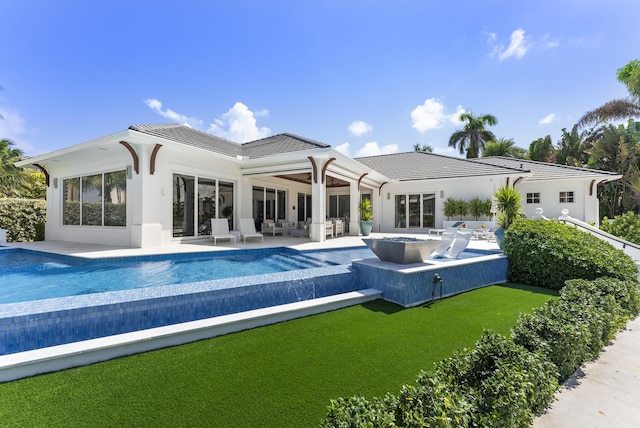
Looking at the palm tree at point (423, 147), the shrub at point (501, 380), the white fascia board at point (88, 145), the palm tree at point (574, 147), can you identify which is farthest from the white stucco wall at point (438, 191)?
the palm tree at point (423, 147)

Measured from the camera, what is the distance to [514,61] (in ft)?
44.1

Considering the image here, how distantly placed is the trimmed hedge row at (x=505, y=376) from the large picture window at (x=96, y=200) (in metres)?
12.1

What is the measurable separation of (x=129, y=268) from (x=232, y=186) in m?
6.87

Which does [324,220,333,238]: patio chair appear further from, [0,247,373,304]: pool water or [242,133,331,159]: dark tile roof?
[242,133,331,159]: dark tile roof

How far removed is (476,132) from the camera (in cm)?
3688

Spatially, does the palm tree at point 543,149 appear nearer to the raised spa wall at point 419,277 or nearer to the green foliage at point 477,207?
the green foliage at point 477,207

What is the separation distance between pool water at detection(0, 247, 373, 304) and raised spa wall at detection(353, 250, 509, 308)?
2.33m

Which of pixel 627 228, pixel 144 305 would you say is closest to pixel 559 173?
pixel 627 228

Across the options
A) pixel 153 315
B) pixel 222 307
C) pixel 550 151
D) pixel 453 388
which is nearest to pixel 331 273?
pixel 222 307

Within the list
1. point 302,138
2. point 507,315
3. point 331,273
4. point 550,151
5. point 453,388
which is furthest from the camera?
point 550,151

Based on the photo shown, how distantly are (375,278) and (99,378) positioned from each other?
4227 mm

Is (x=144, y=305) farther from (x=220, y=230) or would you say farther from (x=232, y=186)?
(x=232, y=186)

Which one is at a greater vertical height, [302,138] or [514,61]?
[514,61]

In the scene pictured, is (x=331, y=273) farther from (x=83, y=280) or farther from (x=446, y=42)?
(x=446, y=42)
